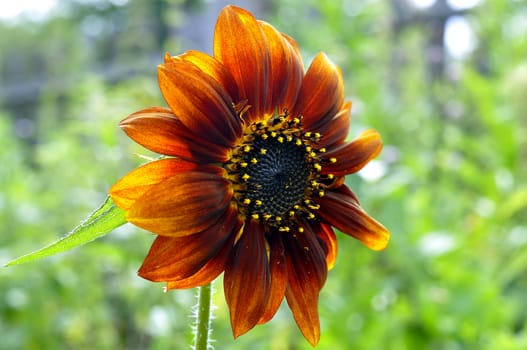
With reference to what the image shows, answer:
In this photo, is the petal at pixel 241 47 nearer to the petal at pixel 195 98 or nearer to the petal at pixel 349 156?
the petal at pixel 195 98

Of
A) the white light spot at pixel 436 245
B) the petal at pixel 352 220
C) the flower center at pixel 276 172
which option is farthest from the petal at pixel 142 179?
the white light spot at pixel 436 245

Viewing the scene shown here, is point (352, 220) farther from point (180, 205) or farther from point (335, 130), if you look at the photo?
point (180, 205)

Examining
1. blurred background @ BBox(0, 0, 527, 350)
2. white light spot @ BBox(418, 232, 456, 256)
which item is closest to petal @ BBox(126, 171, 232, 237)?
blurred background @ BBox(0, 0, 527, 350)

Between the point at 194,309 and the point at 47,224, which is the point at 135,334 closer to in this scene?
the point at 47,224

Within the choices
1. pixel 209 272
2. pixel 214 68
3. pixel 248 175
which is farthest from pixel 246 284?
pixel 214 68

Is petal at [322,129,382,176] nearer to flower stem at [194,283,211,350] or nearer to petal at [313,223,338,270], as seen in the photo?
petal at [313,223,338,270]

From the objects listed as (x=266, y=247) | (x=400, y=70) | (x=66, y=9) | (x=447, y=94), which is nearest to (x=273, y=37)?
(x=266, y=247)
